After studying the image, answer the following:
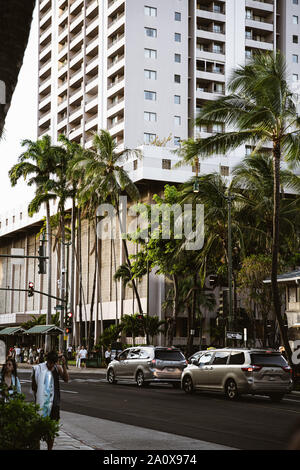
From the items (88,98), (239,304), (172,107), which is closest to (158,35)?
(172,107)

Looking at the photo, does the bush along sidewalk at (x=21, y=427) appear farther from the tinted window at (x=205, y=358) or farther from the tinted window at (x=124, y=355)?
the tinted window at (x=124, y=355)

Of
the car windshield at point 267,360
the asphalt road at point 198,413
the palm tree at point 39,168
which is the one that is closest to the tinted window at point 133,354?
the asphalt road at point 198,413

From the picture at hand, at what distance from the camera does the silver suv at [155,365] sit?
27.2 m

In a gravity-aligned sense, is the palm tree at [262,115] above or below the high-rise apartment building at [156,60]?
below

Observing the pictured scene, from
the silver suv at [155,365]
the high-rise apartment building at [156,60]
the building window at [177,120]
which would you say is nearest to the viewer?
the silver suv at [155,365]

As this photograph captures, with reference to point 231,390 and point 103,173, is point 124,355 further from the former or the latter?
point 103,173

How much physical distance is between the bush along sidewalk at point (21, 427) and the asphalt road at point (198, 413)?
12.9ft

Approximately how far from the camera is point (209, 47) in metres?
72.8

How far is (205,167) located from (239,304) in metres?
12.9

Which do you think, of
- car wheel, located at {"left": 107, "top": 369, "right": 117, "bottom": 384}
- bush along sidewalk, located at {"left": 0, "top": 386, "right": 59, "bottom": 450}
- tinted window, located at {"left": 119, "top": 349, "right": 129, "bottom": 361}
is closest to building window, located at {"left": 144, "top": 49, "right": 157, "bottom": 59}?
car wheel, located at {"left": 107, "top": 369, "right": 117, "bottom": 384}

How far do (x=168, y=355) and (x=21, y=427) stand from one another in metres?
21.0

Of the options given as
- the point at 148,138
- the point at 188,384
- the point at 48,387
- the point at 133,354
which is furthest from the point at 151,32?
the point at 48,387
